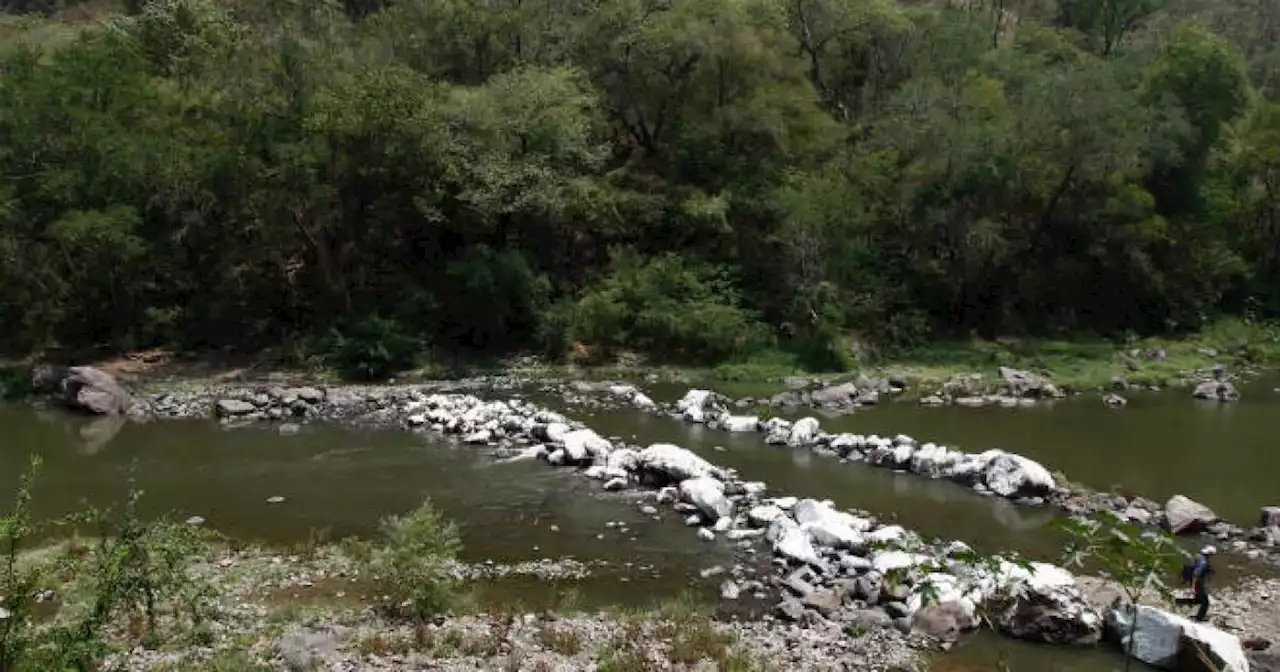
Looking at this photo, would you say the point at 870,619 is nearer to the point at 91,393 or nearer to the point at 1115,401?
the point at 1115,401

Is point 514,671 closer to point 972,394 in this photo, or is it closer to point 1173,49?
point 972,394

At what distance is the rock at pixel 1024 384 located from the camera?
34.0 m

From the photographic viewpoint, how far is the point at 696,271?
42344 mm

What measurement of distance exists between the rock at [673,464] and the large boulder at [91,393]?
1849 cm

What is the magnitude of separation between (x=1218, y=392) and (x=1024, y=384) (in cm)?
658

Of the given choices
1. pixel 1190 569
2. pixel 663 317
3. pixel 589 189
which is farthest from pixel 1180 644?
pixel 589 189

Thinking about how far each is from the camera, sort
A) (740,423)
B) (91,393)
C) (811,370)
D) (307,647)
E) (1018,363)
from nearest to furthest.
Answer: (307,647)
(740,423)
(91,393)
(811,370)
(1018,363)

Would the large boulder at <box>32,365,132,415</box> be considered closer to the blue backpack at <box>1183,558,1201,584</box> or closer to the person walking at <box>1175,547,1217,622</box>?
the blue backpack at <box>1183,558,1201,584</box>

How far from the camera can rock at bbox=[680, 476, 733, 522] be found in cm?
2042

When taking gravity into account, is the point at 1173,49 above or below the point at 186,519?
above

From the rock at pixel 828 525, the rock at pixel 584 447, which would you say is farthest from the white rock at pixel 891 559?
the rock at pixel 584 447

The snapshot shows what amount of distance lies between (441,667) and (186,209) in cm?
3093

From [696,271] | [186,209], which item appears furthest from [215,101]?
[696,271]

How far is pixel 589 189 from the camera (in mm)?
40250
